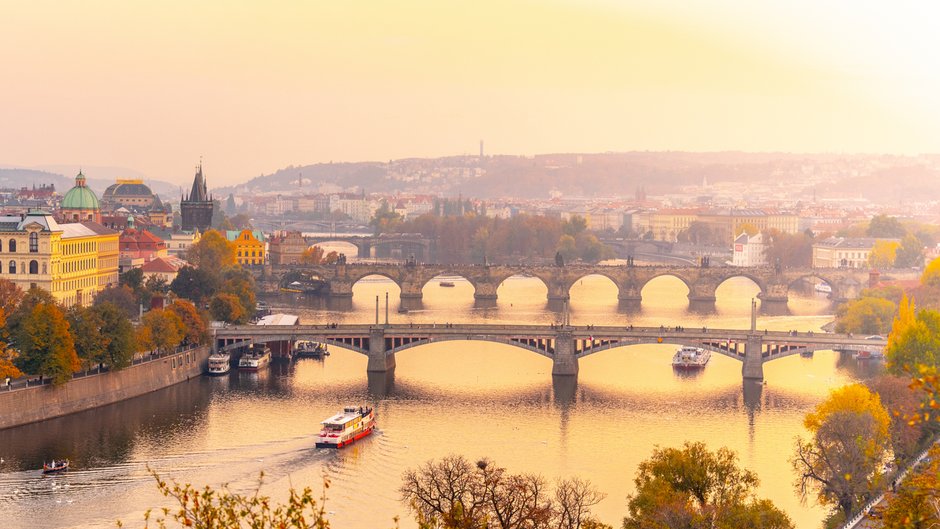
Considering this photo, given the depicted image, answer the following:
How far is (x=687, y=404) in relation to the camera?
134 ft

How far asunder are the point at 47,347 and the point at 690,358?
20802 mm

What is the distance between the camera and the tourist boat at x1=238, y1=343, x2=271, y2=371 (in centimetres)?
4584

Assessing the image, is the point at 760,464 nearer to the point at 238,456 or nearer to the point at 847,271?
the point at 238,456

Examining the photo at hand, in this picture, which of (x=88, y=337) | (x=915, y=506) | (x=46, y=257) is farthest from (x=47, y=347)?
(x=915, y=506)

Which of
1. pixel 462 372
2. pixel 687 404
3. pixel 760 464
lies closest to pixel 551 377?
pixel 462 372

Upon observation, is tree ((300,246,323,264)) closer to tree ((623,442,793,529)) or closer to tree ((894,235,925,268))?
tree ((894,235,925,268))

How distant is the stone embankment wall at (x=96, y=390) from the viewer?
34.8 metres

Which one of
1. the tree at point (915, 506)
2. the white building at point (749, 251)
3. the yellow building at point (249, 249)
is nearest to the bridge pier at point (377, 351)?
the tree at point (915, 506)

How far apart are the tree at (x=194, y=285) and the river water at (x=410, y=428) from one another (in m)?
5.56

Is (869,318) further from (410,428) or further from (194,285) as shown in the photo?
(194,285)

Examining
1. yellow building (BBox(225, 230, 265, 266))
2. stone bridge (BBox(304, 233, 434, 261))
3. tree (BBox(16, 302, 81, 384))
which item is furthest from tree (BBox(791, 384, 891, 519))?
stone bridge (BBox(304, 233, 434, 261))

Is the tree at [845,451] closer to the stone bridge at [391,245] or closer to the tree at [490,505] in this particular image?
the tree at [490,505]

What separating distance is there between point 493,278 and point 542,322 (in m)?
14.5

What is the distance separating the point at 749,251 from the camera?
103 m
